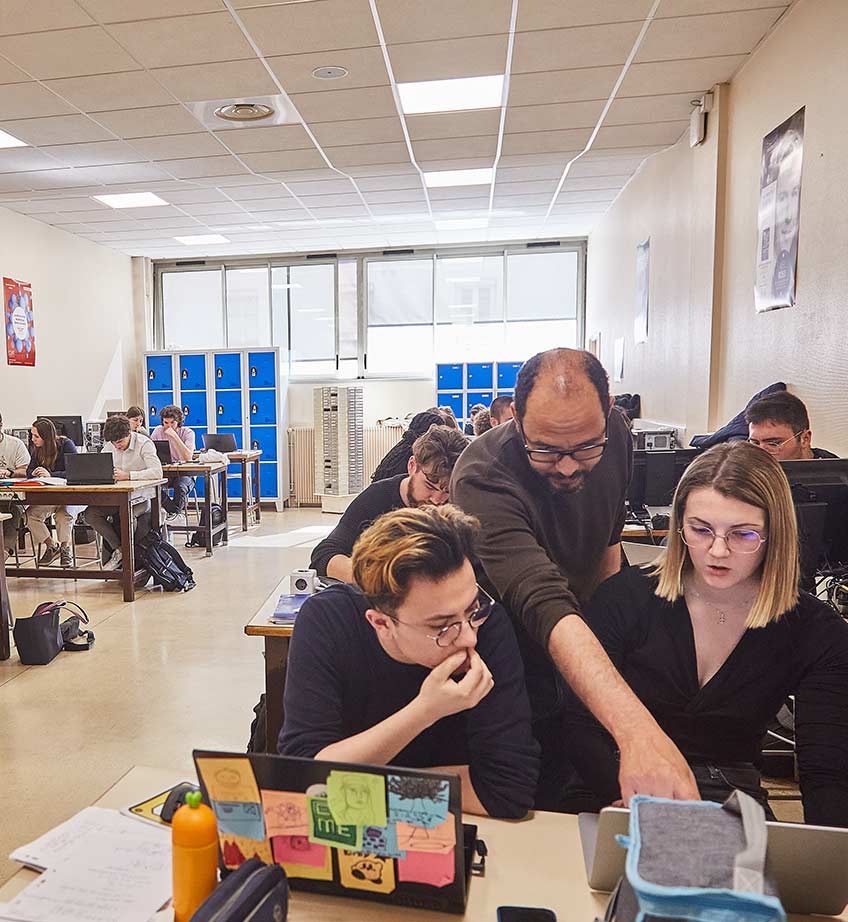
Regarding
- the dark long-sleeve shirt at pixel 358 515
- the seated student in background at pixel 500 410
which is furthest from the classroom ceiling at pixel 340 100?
the dark long-sleeve shirt at pixel 358 515

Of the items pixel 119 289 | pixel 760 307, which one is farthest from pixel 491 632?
pixel 119 289

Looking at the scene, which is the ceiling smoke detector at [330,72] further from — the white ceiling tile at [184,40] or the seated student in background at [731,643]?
the seated student in background at [731,643]

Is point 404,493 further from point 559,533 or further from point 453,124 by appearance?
point 453,124

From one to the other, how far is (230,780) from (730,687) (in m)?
1.08

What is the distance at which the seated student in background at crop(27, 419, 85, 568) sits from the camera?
6176mm

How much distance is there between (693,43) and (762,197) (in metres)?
0.97

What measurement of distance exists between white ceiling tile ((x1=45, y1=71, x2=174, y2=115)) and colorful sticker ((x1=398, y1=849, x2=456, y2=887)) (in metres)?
4.67

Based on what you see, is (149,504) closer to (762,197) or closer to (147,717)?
(147,717)

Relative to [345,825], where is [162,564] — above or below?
below

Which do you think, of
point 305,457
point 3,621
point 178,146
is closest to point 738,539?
point 3,621

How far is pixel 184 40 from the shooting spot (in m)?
3.91

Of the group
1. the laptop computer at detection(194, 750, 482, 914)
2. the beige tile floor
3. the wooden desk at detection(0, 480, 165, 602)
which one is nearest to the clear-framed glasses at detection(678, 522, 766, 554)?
the laptop computer at detection(194, 750, 482, 914)

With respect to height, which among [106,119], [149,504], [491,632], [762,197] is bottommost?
[149,504]

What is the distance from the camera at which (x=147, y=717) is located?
3373 millimetres
